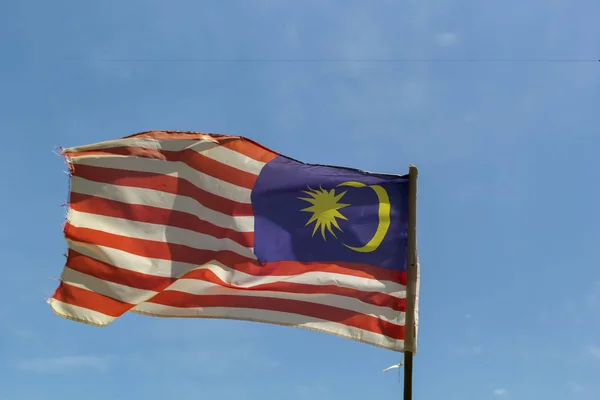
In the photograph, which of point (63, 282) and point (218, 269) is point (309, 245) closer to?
point (218, 269)

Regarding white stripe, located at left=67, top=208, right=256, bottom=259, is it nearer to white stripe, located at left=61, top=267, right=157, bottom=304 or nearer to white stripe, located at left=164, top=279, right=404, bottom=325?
white stripe, located at left=164, top=279, right=404, bottom=325

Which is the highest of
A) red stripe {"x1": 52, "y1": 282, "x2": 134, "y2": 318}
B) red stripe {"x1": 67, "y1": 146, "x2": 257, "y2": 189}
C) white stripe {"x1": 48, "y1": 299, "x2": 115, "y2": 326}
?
red stripe {"x1": 67, "y1": 146, "x2": 257, "y2": 189}

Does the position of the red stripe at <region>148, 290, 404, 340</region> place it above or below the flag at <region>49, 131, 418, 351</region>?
below

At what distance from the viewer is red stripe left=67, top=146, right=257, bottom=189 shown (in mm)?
10961

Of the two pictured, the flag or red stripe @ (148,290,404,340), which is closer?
red stripe @ (148,290,404,340)

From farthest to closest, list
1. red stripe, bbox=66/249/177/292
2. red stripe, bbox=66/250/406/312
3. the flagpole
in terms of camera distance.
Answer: red stripe, bbox=66/249/177/292 → red stripe, bbox=66/250/406/312 → the flagpole

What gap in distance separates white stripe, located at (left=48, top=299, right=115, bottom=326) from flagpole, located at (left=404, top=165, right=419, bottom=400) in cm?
425

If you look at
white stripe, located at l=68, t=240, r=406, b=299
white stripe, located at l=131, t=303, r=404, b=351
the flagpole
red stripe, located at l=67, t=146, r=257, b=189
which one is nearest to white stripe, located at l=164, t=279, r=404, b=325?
white stripe, located at l=68, t=240, r=406, b=299

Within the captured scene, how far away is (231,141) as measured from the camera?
36.8ft

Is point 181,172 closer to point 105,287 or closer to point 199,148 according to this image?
point 199,148

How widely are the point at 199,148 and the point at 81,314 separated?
3030 mm

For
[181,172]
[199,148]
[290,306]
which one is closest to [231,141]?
[199,148]

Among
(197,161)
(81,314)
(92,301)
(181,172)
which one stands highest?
(197,161)

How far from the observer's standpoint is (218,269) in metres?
10.6
